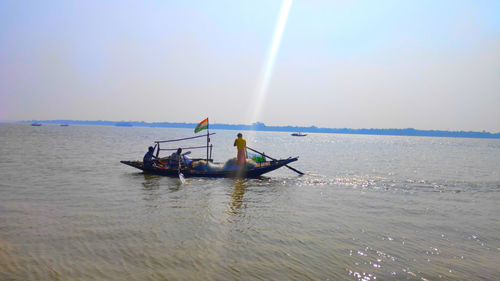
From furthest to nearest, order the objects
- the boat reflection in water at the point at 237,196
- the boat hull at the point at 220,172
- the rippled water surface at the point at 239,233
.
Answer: the boat hull at the point at 220,172 < the boat reflection in water at the point at 237,196 < the rippled water surface at the point at 239,233

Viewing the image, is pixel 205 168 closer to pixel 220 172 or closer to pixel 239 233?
pixel 220 172

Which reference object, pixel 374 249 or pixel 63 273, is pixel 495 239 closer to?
pixel 374 249

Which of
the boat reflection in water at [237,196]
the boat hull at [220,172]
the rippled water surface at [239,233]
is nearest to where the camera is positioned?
the rippled water surface at [239,233]

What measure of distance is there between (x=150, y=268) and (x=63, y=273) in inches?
66.9

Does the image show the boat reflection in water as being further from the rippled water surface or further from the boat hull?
the boat hull

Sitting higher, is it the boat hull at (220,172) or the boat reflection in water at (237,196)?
the boat hull at (220,172)

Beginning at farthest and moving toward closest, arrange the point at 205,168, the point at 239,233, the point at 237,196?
1. the point at 205,168
2. the point at 237,196
3. the point at 239,233

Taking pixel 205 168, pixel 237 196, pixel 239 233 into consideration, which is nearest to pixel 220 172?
pixel 205 168

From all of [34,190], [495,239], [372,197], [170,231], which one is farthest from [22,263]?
[372,197]

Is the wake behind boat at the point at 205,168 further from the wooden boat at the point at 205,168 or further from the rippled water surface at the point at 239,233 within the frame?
the rippled water surface at the point at 239,233

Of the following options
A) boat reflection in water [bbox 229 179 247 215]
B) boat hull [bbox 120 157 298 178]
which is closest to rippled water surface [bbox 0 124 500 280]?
boat reflection in water [bbox 229 179 247 215]

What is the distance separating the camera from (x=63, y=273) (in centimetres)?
680

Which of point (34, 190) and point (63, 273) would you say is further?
point (34, 190)

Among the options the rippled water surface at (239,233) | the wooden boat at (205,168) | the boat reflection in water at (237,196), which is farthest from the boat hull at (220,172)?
the rippled water surface at (239,233)
